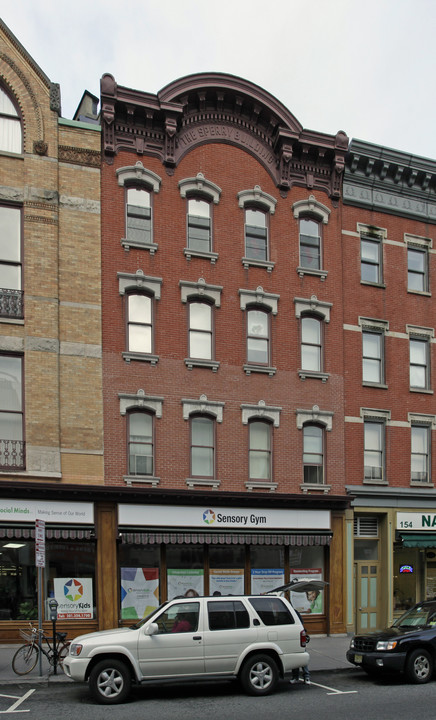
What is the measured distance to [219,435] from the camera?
22.7 m

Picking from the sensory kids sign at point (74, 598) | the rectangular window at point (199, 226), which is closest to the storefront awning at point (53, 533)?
the sensory kids sign at point (74, 598)

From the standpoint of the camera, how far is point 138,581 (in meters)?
21.1

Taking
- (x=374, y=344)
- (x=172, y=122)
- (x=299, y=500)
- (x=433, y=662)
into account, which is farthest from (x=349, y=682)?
(x=172, y=122)

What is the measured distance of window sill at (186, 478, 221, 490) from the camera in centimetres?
2189

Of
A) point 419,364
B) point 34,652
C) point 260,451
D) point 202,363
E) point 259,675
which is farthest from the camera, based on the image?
point 419,364

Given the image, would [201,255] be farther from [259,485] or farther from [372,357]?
[259,485]

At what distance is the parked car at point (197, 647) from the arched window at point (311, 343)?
10887 mm

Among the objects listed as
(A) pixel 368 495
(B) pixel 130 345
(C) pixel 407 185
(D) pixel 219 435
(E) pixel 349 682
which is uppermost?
(C) pixel 407 185

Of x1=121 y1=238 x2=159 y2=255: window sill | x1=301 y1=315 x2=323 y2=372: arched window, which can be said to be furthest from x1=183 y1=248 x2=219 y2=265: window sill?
x1=301 y1=315 x2=323 y2=372: arched window

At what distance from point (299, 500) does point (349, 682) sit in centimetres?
757

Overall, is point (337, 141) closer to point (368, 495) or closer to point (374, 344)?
point (374, 344)

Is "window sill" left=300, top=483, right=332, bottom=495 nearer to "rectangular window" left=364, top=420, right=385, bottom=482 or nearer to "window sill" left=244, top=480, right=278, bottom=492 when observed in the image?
"window sill" left=244, top=480, right=278, bottom=492

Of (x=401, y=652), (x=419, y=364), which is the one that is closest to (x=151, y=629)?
(x=401, y=652)

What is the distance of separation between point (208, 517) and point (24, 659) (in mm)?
7215
